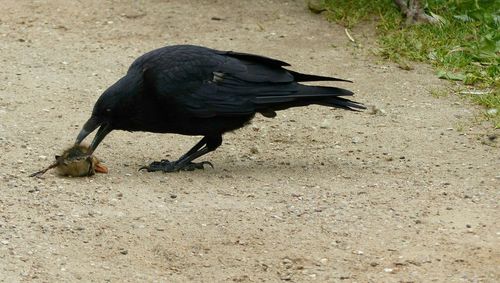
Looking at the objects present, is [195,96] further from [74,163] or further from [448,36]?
[448,36]

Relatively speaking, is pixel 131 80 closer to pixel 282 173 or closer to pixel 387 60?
pixel 282 173

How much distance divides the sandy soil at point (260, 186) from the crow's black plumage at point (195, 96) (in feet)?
0.99

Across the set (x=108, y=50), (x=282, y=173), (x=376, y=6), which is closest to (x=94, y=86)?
(x=108, y=50)

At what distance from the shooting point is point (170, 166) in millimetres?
6730

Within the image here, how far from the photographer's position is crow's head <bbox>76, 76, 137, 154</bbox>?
6.57 metres

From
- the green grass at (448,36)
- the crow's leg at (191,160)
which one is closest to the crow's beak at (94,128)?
the crow's leg at (191,160)

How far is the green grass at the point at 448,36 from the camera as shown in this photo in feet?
28.5

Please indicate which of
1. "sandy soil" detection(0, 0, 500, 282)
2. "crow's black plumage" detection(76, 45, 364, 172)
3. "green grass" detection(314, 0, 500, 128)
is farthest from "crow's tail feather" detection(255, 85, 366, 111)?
"green grass" detection(314, 0, 500, 128)

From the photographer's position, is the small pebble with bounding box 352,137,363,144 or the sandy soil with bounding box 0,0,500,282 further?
the small pebble with bounding box 352,137,363,144

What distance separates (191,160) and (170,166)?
0.18 meters

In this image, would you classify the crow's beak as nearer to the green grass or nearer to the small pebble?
the small pebble

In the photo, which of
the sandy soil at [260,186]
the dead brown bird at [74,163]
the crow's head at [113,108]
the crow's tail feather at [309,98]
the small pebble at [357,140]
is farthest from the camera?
the small pebble at [357,140]

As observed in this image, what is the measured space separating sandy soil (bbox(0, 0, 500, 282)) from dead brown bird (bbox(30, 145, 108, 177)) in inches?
2.6

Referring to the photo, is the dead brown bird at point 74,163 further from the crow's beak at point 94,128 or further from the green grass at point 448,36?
the green grass at point 448,36
